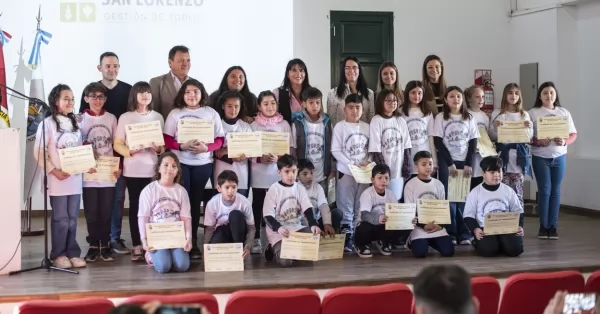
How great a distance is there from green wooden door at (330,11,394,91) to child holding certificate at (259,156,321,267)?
3.77m

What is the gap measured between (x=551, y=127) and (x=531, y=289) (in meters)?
3.59

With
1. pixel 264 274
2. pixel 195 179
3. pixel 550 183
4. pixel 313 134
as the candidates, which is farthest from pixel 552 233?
pixel 195 179

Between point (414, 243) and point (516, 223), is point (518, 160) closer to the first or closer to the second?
point (516, 223)

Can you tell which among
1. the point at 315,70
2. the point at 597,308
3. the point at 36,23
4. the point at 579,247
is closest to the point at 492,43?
the point at 315,70

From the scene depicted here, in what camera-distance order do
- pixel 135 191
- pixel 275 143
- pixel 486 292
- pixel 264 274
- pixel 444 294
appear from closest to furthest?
pixel 444 294
pixel 486 292
pixel 264 274
pixel 135 191
pixel 275 143

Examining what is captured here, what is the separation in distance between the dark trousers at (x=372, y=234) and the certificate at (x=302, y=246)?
0.68 metres

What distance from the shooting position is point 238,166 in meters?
5.71

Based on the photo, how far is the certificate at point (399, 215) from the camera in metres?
5.67

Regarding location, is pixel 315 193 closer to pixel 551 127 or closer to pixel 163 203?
pixel 163 203

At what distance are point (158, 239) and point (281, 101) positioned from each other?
1.72 m

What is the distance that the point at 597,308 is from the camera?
2.20 m

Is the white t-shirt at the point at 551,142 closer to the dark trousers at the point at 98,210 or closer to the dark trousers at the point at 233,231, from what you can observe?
the dark trousers at the point at 233,231

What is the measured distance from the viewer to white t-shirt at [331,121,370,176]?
19.1 feet

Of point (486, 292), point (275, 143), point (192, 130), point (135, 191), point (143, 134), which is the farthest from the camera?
point (275, 143)
